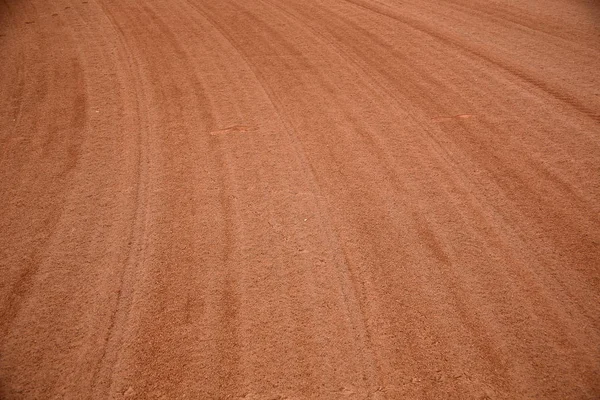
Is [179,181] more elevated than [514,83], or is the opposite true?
A: [514,83]

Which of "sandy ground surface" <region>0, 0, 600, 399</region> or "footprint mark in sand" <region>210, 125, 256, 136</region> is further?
"footprint mark in sand" <region>210, 125, 256, 136</region>

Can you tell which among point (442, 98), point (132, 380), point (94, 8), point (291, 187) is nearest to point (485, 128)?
point (442, 98)

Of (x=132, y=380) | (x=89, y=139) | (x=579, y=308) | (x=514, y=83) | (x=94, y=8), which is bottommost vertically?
(x=132, y=380)

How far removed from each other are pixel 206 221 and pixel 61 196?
173 cm

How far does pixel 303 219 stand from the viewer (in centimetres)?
459

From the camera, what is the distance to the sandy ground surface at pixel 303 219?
330cm

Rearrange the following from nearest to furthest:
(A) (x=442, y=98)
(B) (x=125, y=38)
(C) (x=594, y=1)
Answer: (A) (x=442, y=98) < (B) (x=125, y=38) < (C) (x=594, y=1)

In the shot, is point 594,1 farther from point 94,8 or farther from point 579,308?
point 94,8

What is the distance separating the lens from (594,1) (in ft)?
32.3

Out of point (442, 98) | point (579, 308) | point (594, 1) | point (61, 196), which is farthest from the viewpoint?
point (594, 1)

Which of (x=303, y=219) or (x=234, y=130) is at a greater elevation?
(x=234, y=130)

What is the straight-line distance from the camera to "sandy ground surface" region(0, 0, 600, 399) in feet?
10.8

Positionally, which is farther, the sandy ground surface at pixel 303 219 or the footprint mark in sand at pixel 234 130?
the footprint mark in sand at pixel 234 130

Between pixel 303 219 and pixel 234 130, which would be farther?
pixel 234 130
